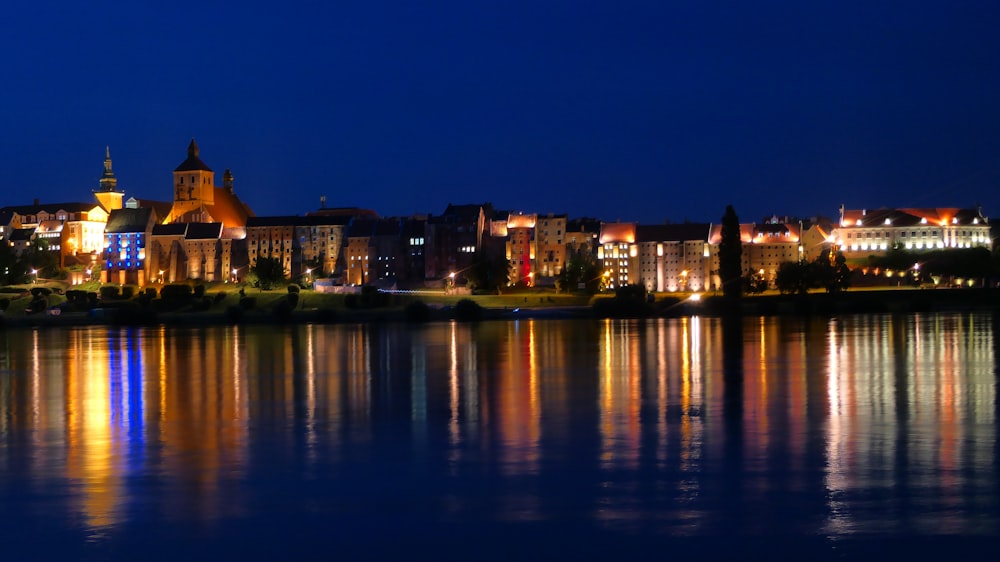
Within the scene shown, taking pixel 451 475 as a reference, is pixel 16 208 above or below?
above

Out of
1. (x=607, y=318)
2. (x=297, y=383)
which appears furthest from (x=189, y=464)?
(x=607, y=318)

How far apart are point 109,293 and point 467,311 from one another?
1130 inches

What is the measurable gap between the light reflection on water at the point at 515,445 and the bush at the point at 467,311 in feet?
104

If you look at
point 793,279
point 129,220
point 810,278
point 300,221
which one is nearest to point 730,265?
point 793,279

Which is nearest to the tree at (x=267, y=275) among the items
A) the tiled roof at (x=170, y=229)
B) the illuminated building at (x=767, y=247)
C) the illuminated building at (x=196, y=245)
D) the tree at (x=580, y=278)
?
the illuminated building at (x=196, y=245)

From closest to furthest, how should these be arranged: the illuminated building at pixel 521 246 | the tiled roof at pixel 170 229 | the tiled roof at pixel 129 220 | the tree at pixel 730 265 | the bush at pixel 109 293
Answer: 1. the tree at pixel 730 265
2. the bush at pixel 109 293
3. the illuminated building at pixel 521 246
4. the tiled roof at pixel 170 229
5. the tiled roof at pixel 129 220

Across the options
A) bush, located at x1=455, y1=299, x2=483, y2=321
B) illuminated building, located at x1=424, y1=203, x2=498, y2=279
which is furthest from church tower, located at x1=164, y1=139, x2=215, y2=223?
bush, located at x1=455, y1=299, x2=483, y2=321

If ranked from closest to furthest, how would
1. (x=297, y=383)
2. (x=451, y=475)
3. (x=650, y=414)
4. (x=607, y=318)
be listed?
(x=451, y=475) → (x=650, y=414) → (x=297, y=383) → (x=607, y=318)

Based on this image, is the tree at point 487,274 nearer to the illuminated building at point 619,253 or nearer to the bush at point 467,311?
the bush at point 467,311

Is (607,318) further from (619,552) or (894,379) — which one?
(619,552)

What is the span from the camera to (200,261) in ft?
333

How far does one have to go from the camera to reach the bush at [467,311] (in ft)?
210

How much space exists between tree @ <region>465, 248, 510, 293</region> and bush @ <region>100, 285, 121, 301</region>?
25.4 meters

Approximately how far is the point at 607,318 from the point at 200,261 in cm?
5057
